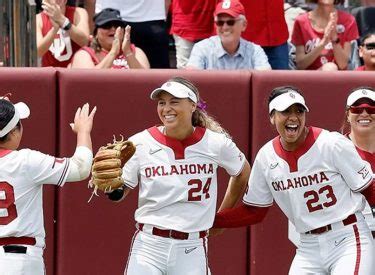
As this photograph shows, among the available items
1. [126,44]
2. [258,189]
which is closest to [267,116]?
[258,189]

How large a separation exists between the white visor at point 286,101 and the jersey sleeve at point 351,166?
35cm

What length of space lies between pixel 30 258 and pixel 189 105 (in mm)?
1355

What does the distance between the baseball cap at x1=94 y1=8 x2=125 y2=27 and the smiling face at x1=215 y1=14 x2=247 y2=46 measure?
801 mm

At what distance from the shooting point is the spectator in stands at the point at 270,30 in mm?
9914

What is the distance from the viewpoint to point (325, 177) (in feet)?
23.5

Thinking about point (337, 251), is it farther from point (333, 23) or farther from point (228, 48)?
point (333, 23)

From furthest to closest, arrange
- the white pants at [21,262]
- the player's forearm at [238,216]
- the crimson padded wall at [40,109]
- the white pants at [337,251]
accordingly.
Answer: the crimson padded wall at [40,109] → the player's forearm at [238,216] → the white pants at [337,251] → the white pants at [21,262]

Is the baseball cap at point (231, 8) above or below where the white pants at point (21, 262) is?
above

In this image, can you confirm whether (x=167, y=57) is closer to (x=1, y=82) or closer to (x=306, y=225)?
(x=1, y=82)

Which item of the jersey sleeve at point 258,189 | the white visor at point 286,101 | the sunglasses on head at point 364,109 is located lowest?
the jersey sleeve at point 258,189

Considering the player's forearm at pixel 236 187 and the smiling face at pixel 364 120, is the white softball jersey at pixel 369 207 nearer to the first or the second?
the smiling face at pixel 364 120

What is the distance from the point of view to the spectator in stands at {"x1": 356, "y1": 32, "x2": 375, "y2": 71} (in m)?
9.41

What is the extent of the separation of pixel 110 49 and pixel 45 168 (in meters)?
2.73

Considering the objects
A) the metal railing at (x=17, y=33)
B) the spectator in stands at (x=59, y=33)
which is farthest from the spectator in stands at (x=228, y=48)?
the metal railing at (x=17, y=33)
